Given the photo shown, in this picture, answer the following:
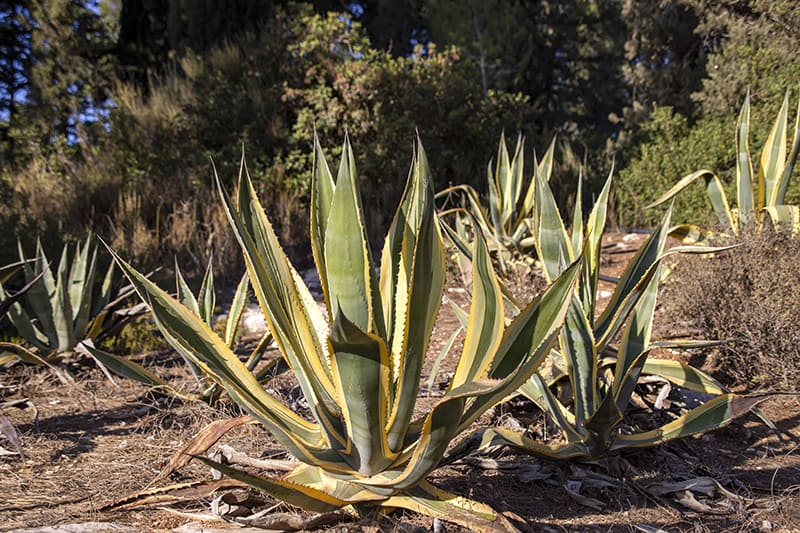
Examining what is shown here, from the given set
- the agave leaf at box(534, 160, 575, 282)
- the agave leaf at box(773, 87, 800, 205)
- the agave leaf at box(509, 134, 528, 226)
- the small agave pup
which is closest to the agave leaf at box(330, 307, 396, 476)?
the small agave pup

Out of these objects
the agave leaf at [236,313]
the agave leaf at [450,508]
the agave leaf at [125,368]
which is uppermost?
the agave leaf at [236,313]

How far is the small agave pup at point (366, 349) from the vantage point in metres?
1.63

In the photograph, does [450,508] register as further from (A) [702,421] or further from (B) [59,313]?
(B) [59,313]

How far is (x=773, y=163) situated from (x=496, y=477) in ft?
12.5

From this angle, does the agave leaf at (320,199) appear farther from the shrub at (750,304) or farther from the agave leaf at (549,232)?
the shrub at (750,304)

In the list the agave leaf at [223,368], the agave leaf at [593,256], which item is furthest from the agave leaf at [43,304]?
the agave leaf at [593,256]

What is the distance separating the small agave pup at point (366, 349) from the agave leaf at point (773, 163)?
12.3 ft

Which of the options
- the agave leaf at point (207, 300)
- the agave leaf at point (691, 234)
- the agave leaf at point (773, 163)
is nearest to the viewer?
the agave leaf at point (207, 300)

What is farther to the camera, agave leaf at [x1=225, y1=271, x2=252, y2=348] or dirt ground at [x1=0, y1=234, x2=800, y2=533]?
agave leaf at [x1=225, y1=271, x2=252, y2=348]

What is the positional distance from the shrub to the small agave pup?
76.8 inches

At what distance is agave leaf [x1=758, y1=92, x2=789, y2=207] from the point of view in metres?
4.66

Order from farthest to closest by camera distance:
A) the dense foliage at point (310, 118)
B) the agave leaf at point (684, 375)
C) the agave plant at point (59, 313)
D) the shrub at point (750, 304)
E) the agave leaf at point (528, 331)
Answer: the dense foliage at point (310, 118) → the agave plant at point (59, 313) → the shrub at point (750, 304) → the agave leaf at point (684, 375) → the agave leaf at point (528, 331)

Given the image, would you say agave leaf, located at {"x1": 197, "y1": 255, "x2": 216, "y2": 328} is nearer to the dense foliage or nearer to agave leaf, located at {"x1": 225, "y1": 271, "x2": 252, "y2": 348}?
agave leaf, located at {"x1": 225, "y1": 271, "x2": 252, "y2": 348}

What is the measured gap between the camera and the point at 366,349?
1.49m
